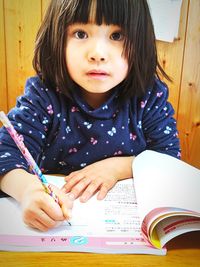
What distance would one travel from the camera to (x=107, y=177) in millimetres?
625

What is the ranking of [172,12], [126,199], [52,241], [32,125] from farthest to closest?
[172,12] < [32,125] < [126,199] < [52,241]

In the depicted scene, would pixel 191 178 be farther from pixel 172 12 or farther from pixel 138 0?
pixel 172 12

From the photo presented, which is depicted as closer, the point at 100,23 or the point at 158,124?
the point at 100,23

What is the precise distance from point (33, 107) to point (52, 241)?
345 mm

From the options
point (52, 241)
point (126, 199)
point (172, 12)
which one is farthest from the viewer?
point (172, 12)

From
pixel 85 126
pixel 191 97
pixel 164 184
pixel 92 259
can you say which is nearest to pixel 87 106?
pixel 85 126

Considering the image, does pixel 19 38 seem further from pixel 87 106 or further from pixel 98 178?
pixel 98 178

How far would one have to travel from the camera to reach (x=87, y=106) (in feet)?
2.46

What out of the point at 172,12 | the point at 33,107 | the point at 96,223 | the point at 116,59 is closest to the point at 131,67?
the point at 116,59

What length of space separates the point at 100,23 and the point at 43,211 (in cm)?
36

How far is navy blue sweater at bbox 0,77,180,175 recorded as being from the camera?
2.31 ft

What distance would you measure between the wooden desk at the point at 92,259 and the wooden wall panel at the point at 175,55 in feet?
3.02

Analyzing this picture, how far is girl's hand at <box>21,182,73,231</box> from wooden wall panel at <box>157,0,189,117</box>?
34.6 inches

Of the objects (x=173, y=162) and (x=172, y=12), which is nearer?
(x=173, y=162)
